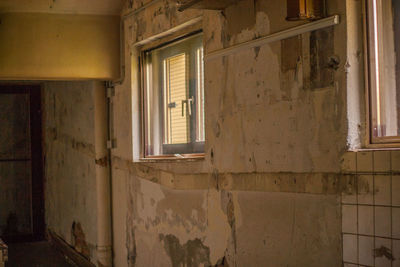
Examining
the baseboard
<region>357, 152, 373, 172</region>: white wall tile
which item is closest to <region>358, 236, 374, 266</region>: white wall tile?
<region>357, 152, 373, 172</region>: white wall tile

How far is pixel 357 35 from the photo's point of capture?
2801 millimetres

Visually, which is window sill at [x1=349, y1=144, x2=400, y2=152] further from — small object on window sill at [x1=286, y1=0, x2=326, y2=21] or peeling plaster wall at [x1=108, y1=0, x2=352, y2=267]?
small object on window sill at [x1=286, y1=0, x2=326, y2=21]

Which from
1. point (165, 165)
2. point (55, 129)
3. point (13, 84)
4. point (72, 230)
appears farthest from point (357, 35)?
point (13, 84)

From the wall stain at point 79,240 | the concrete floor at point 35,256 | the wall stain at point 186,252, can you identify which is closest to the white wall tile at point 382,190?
the wall stain at point 186,252

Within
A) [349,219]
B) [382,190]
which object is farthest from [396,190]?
[349,219]

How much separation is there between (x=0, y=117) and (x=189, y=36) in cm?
485

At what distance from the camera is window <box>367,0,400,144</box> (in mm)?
2732

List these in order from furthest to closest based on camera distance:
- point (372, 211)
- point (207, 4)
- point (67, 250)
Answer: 1. point (67, 250)
2. point (207, 4)
3. point (372, 211)

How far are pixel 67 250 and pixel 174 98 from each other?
3230mm

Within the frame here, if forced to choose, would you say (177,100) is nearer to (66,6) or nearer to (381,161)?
(66,6)

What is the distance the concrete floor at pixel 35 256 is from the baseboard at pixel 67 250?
0.23 ft

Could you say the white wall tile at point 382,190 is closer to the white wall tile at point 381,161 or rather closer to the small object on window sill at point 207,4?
the white wall tile at point 381,161

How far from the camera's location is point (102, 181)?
18.6 feet

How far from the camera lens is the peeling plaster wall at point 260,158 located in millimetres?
2881
